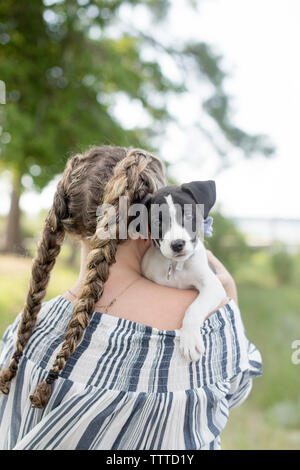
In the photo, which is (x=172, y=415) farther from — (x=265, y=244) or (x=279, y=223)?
(x=265, y=244)

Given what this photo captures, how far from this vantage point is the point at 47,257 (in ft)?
4.70

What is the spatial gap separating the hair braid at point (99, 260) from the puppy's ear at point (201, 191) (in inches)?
5.8

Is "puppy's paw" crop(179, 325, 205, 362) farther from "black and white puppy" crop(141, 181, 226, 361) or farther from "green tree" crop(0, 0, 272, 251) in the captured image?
"green tree" crop(0, 0, 272, 251)

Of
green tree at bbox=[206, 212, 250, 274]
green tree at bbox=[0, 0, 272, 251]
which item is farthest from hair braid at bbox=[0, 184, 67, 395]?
green tree at bbox=[206, 212, 250, 274]

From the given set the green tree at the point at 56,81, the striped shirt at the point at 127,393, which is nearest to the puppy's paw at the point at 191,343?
the striped shirt at the point at 127,393

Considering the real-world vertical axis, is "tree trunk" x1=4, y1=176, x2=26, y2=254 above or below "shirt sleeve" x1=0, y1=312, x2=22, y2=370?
above

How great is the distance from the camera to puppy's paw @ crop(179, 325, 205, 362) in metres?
1.20

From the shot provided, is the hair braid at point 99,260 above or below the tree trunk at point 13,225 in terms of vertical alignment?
below

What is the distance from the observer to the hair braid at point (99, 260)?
1188 mm

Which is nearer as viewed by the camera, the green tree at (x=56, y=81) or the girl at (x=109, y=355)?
the girl at (x=109, y=355)

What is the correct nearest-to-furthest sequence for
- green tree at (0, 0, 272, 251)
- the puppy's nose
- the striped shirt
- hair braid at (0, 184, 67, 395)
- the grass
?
the striped shirt, hair braid at (0, 184, 67, 395), the puppy's nose, the grass, green tree at (0, 0, 272, 251)

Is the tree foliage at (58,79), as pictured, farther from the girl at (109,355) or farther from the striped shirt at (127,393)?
the striped shirt at (127,393)
